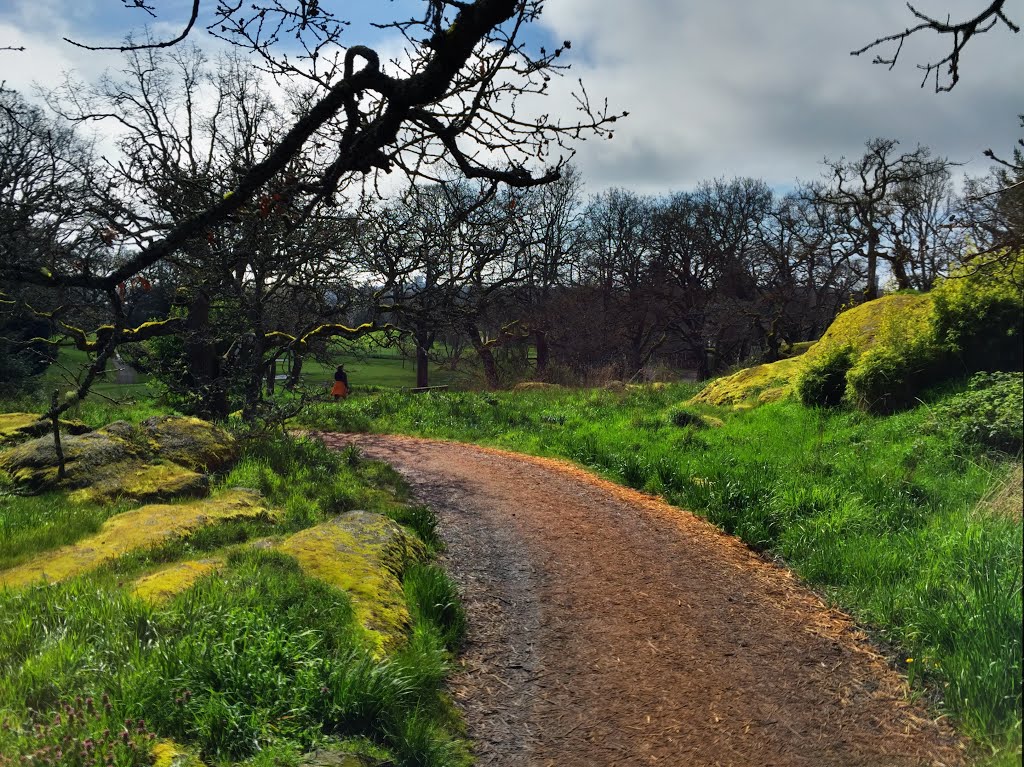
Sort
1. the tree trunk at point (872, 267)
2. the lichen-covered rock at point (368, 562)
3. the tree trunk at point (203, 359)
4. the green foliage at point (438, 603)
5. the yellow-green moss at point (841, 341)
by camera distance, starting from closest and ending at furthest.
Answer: the lichen-covered rock at point (368, 562) < the green foliage at point (438, 603) < the yellow-green moss at point (841, 341) < the tree trunk at point (203, 359) < the tree trunk at point (872, 267)

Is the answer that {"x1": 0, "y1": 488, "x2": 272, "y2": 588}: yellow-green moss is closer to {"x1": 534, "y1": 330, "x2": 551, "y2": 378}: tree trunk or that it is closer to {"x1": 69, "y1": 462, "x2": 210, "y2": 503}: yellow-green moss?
{"x1": 69, "y1": 462, "x2": 210, "y2": 503}: yellow-green moss

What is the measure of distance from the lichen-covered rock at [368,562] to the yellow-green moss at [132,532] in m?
1.18

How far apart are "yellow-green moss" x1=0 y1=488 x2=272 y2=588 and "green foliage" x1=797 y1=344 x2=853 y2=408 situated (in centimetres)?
820

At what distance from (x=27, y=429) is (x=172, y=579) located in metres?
7.01

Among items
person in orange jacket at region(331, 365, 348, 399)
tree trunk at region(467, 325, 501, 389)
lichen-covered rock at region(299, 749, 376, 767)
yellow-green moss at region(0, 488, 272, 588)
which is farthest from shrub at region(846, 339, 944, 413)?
tree trunk at region(467, 325, 501, 389)

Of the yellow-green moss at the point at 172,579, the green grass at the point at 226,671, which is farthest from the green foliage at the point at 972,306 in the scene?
the yellow-green moss at the point at 172,579

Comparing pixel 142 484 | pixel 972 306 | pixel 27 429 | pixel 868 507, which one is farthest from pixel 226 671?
pixel 27 429

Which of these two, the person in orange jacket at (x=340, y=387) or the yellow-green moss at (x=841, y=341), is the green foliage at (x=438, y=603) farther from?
the person in orange jacket at (x=340, y=387)

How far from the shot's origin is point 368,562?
191 inches

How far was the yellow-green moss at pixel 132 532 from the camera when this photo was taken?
4477 mm

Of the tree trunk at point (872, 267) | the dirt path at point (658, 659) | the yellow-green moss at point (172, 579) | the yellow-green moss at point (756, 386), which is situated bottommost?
the dirt path at point (658, 659)

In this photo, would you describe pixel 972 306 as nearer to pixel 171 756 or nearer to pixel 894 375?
pixel 894 375

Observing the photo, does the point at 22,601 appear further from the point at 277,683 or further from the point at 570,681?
the point at 570,681

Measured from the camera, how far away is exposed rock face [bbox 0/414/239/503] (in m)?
6.93
